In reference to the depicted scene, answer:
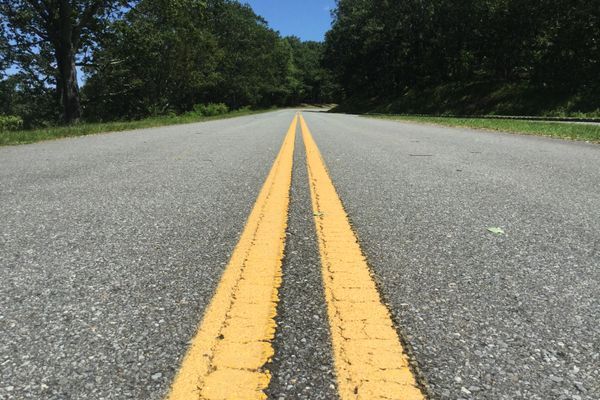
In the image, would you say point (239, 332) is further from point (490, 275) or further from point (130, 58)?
point (130, 58)

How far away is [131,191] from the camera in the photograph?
4086mm

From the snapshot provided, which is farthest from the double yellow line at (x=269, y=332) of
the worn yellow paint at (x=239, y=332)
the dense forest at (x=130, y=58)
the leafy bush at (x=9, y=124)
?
the dense forest at (x=130, y=58)

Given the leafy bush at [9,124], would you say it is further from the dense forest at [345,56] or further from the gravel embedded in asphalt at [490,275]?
the gravel embedded in asphalt at [490,275]

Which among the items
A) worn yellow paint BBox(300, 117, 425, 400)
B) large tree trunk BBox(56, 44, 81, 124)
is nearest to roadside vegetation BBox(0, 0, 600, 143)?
large tree trunk BBox(56, 44, 81, 124)

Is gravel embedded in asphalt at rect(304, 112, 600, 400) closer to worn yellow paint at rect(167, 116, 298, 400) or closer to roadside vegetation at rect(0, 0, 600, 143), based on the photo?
worn yellow paint at rect(167, 116, 298, 400)

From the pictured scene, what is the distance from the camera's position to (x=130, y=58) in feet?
78.6

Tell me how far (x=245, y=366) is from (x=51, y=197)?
10.6 feet

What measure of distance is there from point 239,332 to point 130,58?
2541 centimetres

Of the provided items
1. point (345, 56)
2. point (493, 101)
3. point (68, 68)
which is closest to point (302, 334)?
point (68, 68)

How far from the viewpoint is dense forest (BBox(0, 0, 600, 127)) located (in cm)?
2139

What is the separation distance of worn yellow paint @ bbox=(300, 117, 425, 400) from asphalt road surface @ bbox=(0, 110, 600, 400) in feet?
0.13

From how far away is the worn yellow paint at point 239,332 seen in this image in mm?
1246

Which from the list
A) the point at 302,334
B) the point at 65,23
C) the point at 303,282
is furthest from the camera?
the point at 65,23

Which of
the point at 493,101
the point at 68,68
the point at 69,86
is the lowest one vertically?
the point at 493,101
